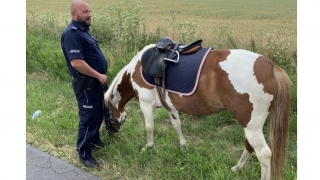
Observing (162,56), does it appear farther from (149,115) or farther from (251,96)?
(251,96)

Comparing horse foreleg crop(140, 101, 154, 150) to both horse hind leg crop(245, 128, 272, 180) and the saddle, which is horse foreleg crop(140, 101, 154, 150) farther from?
horse hind leg crop(245, 128, 272, 180)

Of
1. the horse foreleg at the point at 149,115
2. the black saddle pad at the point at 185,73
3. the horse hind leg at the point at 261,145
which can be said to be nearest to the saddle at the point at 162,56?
the black saddle pad at the point at 185,73

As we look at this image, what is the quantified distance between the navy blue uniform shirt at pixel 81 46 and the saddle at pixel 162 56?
0.56 m

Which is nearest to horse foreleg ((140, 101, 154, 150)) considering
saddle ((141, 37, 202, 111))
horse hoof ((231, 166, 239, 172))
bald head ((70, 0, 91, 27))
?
saddle ((141, 37, 202, 111))

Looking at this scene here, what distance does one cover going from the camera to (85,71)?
3322 millimetres

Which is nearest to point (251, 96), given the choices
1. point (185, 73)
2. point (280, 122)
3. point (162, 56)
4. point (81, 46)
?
point (280, 122)

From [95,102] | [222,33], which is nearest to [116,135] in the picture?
[95,102]

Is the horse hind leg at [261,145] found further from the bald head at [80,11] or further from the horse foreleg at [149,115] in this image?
the bald head at [80,11]

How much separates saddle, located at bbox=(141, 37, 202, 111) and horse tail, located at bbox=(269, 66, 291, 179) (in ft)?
3.17

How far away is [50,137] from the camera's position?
14.0ft

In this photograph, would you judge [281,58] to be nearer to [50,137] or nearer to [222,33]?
[222,33]

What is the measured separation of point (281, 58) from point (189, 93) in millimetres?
2807

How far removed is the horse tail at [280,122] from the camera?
9.04ft

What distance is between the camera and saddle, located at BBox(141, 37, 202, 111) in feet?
→ 10.7
